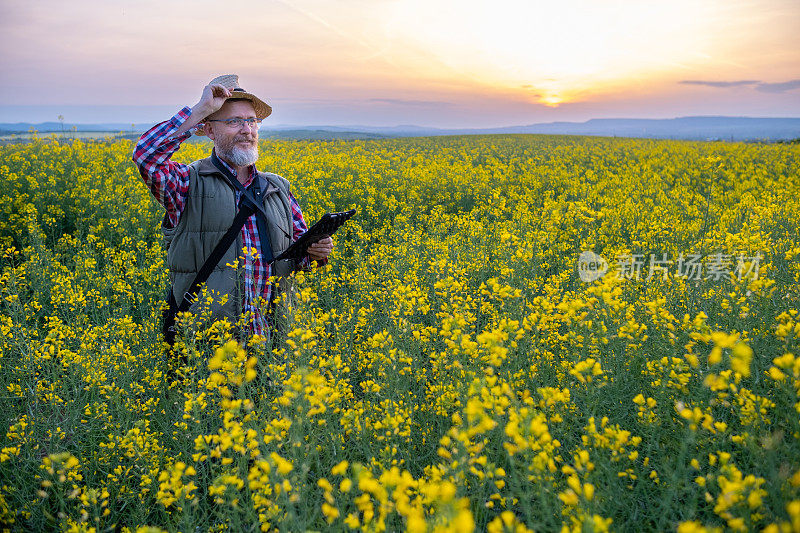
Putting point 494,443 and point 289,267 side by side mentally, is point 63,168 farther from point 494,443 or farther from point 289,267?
point 494,443

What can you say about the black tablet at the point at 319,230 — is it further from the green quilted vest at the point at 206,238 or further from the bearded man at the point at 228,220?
the green quilted vest at the point at 206,238

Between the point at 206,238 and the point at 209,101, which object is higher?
the point at 209,101

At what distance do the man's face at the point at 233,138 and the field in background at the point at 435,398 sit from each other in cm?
95

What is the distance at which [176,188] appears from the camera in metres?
2.91

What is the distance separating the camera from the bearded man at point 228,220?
9.90 ft

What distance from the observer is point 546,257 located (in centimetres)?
543

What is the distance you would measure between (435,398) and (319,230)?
1.25m

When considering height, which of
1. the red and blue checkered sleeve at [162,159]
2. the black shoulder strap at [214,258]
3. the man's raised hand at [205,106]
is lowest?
the black shoulder strap at [214,258]

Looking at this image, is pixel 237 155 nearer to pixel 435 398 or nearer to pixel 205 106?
pixel 205 106

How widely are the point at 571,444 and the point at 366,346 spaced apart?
166cm

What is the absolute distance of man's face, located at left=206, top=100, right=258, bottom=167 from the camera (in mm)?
3160

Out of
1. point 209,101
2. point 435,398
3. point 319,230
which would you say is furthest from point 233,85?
point 435,398

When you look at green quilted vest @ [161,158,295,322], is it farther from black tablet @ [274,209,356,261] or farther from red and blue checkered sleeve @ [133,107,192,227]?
black tablet @ [274,209,356,261]

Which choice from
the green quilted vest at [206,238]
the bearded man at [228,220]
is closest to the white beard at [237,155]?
the bearded man at [228,220]
